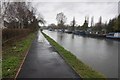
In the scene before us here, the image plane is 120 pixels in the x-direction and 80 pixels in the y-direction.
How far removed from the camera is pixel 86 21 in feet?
335

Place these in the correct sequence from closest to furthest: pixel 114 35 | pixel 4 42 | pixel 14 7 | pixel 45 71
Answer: pixel 45 71 → pixel 4 42 → pixel 14 7 → pixel 114 35

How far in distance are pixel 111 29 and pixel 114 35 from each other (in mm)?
9375

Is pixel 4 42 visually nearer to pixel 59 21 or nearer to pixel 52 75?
pixel 52 75

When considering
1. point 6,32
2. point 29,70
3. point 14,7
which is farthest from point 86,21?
point 29,70

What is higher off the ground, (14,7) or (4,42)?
(14,7)

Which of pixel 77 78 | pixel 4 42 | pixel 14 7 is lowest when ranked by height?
pixel 77 78

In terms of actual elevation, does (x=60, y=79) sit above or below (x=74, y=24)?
below

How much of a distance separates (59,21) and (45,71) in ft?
383

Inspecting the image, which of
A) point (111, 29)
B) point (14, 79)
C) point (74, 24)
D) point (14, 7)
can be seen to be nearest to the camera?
point (14, 79)

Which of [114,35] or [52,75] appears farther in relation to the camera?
[114,35]

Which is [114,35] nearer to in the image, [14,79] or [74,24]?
[14,79]

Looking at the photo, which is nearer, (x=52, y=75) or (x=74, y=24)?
(x=52, y=75)

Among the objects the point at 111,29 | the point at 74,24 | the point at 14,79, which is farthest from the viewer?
the point at 74,24

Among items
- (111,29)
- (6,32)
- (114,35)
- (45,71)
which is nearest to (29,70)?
(45,71)
